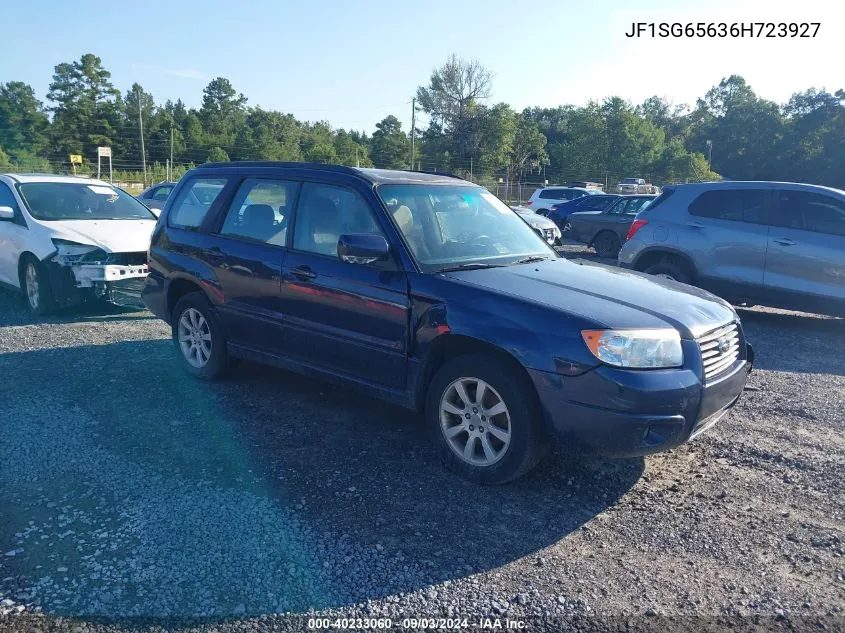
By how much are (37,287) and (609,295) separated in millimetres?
7023

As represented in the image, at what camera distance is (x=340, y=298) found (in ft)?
15.3

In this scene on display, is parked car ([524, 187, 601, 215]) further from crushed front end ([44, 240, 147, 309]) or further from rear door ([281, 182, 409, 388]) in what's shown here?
rear door ([281, 182, 409, 388])

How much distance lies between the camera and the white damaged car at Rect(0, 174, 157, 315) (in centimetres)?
807

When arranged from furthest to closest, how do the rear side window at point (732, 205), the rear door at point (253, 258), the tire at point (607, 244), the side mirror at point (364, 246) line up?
the tire at point (607, 244) < the rear side window at point (732, 205) < the rear door at point (253, 258) < the side mirror at point (364, 246)

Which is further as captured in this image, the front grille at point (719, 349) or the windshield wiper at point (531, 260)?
the windshield wiper at point (531, 260)

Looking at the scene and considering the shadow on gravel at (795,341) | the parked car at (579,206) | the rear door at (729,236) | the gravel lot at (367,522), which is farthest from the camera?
the parked car at (579,206)

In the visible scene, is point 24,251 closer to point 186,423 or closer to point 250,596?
point 186,423

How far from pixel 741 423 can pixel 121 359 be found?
17.8 feet

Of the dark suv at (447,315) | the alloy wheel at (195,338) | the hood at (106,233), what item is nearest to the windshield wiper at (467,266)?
the dark suv at (447,315)

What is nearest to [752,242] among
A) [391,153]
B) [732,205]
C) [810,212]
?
[732,205]

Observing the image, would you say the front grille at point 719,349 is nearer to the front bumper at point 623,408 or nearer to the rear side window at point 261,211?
the front bumper at point 623,408

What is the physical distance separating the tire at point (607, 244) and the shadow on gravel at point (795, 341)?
635 centimetres

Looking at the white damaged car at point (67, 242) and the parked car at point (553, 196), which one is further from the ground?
the parked car at point (553, 196)

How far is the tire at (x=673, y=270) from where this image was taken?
9102mm
